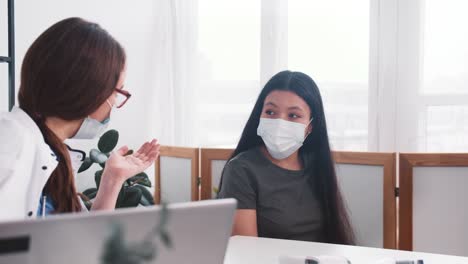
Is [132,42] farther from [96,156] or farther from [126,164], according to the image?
[126,164]

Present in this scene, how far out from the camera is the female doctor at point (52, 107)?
124 cm

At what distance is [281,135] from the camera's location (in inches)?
76.4

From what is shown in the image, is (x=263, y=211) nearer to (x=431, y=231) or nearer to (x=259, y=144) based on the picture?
(x=259, y=144)

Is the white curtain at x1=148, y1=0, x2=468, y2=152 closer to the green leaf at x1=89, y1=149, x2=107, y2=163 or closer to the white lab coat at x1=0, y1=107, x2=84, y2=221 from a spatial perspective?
the green leaf at x1=89, y1=149, x2=107, y2=163

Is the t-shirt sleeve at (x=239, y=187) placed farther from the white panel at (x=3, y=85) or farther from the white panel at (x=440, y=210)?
the white panel at (x=3, y=85)

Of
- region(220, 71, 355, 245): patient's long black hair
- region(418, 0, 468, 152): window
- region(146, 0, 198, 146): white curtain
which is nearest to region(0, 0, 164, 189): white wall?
region(146, 0, 198, 146): white curtain

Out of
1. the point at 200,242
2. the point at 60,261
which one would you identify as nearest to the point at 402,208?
the point at 200,242

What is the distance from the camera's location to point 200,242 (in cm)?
73

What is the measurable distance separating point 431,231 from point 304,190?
1.78ft

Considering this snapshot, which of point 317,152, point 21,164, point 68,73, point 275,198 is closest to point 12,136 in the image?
point 21,164

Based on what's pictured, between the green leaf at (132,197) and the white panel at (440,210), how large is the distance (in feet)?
4.58

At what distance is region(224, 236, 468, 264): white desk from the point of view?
1.37 metres

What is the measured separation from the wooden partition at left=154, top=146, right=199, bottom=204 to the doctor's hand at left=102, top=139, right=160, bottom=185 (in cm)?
77

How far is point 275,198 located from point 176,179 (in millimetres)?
808
